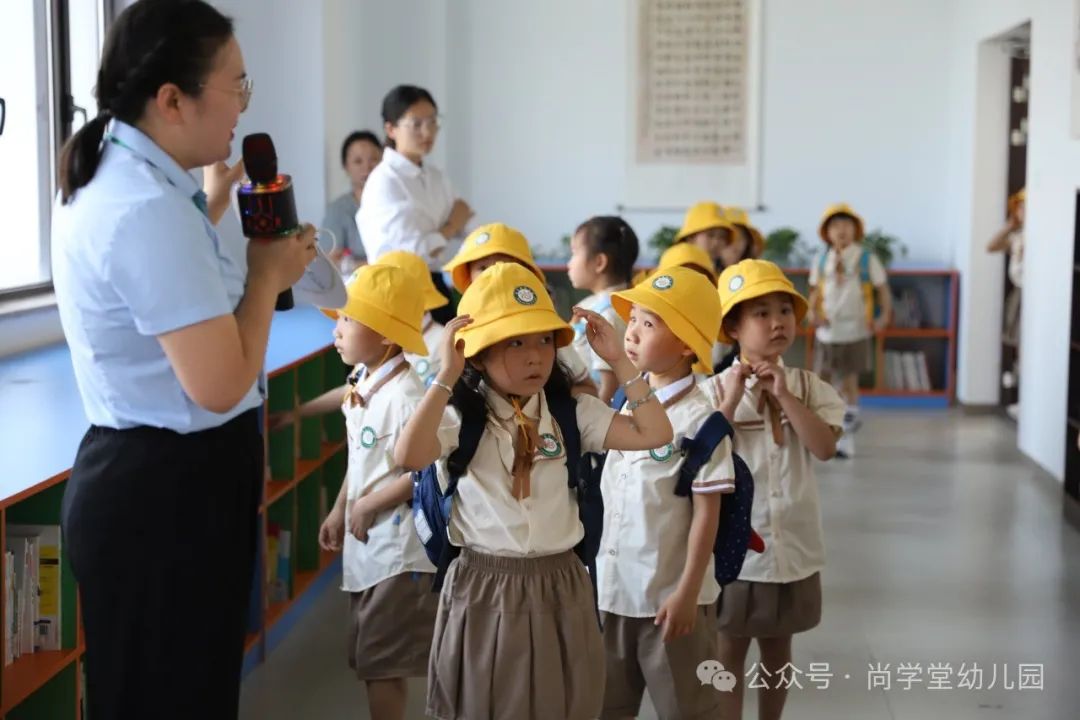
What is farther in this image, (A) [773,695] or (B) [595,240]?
(B) [595,240]

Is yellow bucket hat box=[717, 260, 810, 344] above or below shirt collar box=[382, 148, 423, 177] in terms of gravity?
below

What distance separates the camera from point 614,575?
8.56 ft

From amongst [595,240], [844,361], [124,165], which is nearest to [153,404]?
[124,165]

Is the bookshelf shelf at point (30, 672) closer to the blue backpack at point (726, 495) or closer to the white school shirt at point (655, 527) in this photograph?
the white school shirt at point (655, 527)

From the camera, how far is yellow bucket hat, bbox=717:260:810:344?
113 inches

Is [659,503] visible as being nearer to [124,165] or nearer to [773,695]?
[773,695]

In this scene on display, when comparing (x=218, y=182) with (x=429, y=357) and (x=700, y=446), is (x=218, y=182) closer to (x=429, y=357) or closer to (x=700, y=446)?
(x=700, y=446)

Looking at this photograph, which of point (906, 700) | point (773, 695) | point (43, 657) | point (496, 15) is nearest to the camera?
point (43, 657)

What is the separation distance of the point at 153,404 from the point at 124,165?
303 mm

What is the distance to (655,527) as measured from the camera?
2566mm

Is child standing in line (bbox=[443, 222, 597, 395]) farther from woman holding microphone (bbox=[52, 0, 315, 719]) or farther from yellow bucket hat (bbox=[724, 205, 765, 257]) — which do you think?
yellow bucket hat (bbox=[724, 205, 765, 257])

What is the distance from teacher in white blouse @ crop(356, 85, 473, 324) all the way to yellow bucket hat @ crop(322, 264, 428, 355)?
5.50ft

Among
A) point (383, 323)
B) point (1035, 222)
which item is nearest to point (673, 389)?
point (383, 323)

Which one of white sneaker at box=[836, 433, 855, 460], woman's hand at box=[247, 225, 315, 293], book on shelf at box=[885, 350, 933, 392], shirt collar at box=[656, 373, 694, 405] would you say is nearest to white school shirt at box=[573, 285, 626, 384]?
shirt collar at box=[656, 373, 694, 405]
